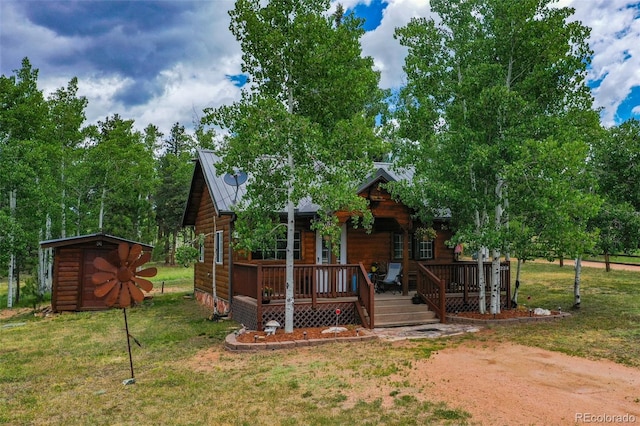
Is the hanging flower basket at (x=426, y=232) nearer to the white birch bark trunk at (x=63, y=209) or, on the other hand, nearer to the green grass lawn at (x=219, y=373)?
the green grass lawn at (x=219, y=373)

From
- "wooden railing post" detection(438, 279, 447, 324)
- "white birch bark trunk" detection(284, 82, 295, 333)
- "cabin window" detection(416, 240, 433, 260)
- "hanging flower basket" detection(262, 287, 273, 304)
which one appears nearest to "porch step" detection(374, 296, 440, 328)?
"wooden railing post" detection(438, 279, 447, 324)

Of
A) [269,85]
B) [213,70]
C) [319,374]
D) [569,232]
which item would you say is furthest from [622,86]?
[319,374]

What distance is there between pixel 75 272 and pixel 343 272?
33.1 feet

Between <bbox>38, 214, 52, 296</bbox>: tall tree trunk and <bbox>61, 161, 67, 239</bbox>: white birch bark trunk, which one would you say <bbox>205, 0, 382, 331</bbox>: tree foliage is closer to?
<bbox>61, 161, 67, 239</bbox>: white birch bark trunk

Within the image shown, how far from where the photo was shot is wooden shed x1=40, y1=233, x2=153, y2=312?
607 inches

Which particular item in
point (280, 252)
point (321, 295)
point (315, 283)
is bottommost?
point (321, 295)

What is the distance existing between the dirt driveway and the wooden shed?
12731 millimetres

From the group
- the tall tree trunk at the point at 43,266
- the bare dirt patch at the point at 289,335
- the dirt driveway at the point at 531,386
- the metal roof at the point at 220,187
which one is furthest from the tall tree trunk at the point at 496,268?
the tall tree trunk at the point at 43,266

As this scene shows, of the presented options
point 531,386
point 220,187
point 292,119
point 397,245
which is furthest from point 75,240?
point 531,386

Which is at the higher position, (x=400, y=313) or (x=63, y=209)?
(x=63, y=209)

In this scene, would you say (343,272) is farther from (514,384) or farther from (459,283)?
(514,384)

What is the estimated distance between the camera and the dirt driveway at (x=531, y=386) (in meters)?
5.22

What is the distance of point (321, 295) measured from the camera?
38.2 feet

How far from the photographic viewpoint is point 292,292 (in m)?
10.5
